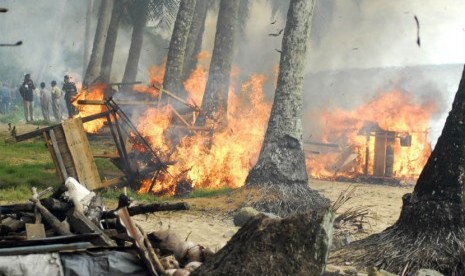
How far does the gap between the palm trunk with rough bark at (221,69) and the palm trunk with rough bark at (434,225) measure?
9.77m

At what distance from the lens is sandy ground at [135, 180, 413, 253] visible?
971 centimetres

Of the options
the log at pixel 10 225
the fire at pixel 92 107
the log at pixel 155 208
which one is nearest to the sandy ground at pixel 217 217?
the log at pixel 155 208

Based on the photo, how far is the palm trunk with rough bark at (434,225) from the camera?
24.7 feet

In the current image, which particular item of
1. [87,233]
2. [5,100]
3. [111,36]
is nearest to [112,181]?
[87,233]

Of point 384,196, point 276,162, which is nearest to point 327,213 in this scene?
point 276,162

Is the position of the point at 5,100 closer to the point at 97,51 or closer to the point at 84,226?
the point at 97,51

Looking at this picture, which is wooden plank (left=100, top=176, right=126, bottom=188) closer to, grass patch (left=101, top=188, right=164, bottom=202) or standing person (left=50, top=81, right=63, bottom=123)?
grass patch (left=101, top=188, right=164, bottom=202)

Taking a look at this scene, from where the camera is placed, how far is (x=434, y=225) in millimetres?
7848

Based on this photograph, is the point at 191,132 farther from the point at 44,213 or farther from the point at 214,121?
the point at 44,213

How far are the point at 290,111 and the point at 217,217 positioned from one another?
10.8 ft

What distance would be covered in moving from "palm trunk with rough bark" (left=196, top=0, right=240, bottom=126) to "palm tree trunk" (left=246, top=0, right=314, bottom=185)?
4.26 m

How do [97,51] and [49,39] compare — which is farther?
[49,39]

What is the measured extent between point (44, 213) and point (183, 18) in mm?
13157

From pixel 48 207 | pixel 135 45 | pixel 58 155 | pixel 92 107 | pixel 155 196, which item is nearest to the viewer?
pixel 48 207
